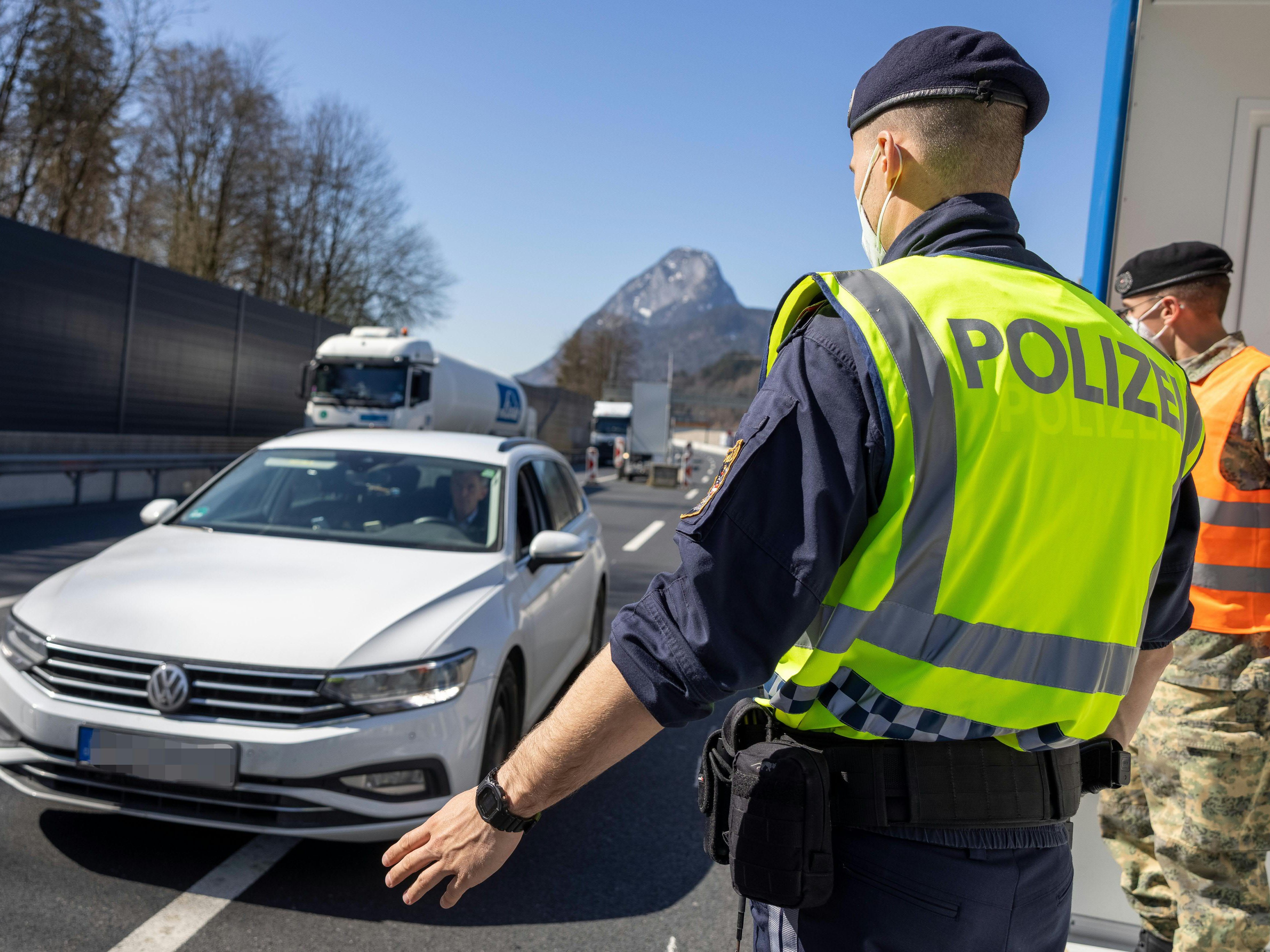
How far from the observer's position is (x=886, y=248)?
169 cm

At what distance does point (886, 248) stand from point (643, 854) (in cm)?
294

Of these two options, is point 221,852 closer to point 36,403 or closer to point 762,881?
point 762,881

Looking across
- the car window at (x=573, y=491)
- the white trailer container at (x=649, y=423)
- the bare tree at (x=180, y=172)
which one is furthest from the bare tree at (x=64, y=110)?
the car window at (x=573, y=491)

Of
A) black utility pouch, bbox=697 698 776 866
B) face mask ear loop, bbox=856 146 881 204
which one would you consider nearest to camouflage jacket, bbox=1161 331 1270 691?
face mask ear loop, bbox=856 146 881 204

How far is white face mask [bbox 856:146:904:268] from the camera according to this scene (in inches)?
63.5

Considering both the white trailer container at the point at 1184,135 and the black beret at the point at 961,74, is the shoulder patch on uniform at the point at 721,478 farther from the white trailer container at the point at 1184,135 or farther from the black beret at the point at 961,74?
the white trailer container at the point at 1184,135

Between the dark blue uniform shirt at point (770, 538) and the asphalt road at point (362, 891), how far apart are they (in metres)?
2.17

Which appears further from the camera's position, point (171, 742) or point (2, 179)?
point (2, 179)

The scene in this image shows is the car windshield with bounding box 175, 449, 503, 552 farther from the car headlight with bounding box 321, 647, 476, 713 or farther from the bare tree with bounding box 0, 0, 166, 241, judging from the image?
the bare tree with bounding box 0, 0, 166, 241

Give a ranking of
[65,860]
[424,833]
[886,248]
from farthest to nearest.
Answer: [65,860] < [886,248] < [424,833]

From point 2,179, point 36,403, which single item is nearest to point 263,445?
point 36,403

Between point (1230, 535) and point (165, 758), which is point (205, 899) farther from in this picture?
point (1230, 535)

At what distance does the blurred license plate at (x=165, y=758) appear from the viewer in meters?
3.13

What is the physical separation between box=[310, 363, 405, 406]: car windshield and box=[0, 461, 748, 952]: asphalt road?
16334 mm
